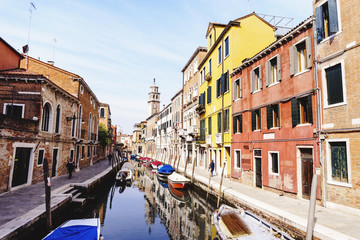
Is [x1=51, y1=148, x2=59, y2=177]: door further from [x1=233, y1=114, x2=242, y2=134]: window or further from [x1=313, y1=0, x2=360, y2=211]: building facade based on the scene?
[x1=313, y1=0, x2=360, y2=211]: building facade

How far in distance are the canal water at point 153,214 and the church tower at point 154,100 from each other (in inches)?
1924

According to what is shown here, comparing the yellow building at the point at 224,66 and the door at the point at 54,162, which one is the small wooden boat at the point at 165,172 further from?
the door at the point at 54,162

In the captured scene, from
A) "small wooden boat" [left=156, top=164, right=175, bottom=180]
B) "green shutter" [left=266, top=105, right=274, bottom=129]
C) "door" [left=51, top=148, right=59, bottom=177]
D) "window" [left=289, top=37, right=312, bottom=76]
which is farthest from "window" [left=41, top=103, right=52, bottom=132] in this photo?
"window" [left=289, top=37, right=312, bottom=76]

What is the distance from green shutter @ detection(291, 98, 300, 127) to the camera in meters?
10.3

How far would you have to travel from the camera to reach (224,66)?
1800 centimetres

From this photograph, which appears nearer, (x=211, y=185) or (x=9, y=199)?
(x=9, y=199)

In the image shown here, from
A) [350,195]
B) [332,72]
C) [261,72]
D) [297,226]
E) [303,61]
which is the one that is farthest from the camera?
[261,72]

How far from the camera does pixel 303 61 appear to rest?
10336mm

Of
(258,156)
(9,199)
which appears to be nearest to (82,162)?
(9,199)

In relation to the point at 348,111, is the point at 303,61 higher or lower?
higher

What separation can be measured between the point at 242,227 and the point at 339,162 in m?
4.31

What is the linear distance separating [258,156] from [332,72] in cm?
608

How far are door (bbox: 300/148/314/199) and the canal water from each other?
4323 millimetres

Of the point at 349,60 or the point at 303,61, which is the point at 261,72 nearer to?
the point at 303,61
